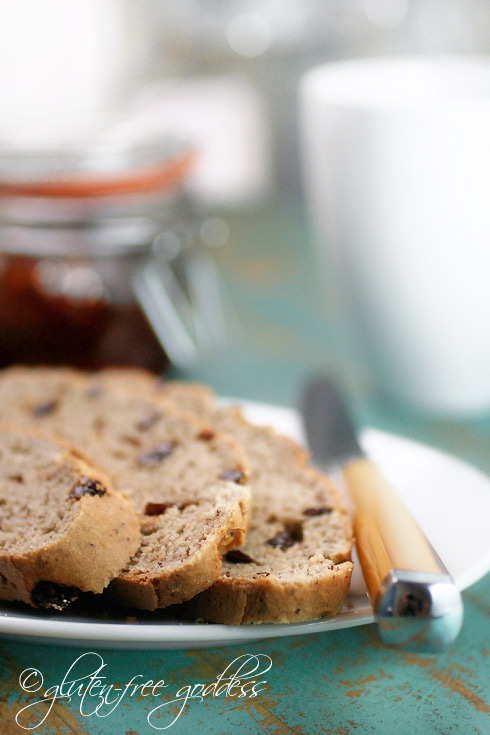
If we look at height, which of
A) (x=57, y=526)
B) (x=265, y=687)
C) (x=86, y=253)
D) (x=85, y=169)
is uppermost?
(x=85, y=169)

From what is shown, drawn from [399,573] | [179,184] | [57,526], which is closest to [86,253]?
[179,184]

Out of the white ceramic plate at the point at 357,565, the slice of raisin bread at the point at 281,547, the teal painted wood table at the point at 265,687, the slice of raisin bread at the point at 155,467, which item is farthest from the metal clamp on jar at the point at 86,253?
the teal painted wood table at the point at 265,687

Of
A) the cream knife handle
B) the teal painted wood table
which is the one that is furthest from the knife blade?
the teal painted wood table

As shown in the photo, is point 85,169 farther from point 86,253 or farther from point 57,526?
point 57,526

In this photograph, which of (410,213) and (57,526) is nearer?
(57,526)

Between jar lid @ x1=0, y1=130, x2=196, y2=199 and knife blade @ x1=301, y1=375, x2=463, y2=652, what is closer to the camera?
knife blade @ x1=301, y1=375, x2=463, y2=652

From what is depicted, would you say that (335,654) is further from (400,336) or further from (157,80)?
(157,80)

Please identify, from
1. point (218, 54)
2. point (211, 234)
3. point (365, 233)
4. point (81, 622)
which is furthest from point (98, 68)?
point (81, 622)

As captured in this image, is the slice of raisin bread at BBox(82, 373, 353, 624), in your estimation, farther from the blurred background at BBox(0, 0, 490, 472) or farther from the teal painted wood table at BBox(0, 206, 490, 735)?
the blurred background at BBox(0, 0, 490, 472)
